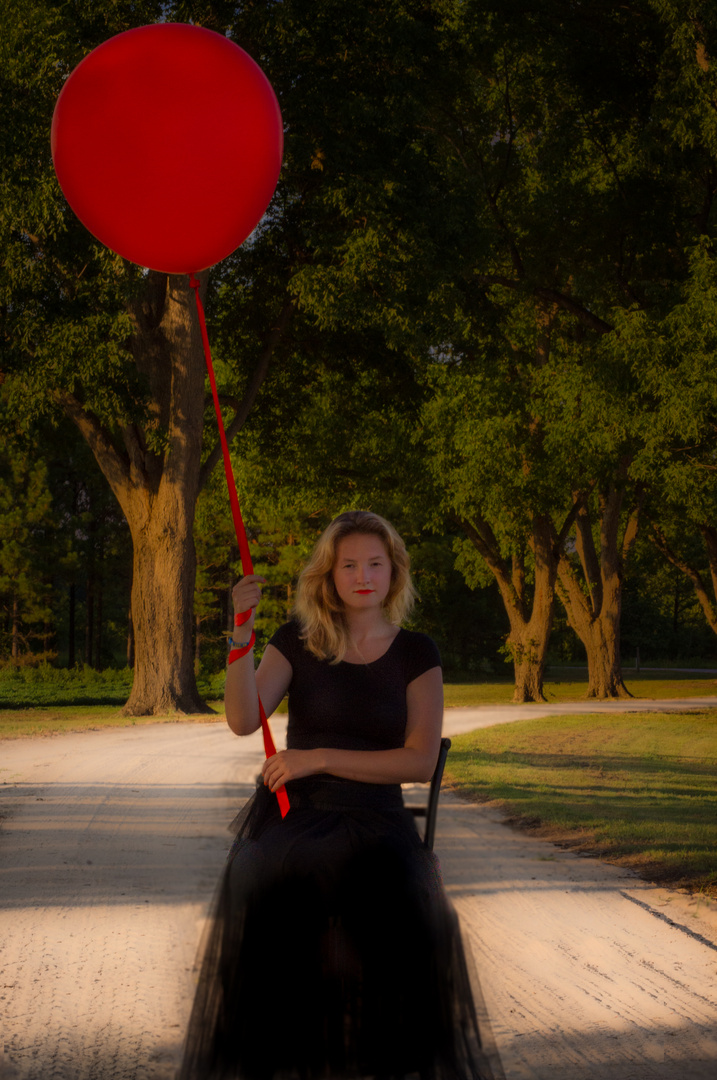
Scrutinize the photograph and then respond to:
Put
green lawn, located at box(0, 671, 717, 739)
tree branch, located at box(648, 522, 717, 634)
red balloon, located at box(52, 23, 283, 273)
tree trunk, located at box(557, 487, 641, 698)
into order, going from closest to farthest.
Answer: red balloon, located at box(52, 23, 283, 273) < green lawn, located at box(0, 671, 717, 739) < tree trunk, located at box(557, 487, 641, 698) < tree branch, located at box(648, 522, 717, 634)

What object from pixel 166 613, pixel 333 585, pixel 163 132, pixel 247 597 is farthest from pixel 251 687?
pixel 166 613

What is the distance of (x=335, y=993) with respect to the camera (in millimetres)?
2852

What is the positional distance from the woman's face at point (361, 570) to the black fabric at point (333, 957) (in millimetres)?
444

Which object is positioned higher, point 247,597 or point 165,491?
point 165,491

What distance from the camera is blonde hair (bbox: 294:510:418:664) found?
339 cm

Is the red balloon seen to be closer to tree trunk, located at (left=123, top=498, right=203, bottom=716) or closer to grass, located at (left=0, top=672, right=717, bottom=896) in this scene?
grass, located at (left=0, top=672, right=717, bottom=896)

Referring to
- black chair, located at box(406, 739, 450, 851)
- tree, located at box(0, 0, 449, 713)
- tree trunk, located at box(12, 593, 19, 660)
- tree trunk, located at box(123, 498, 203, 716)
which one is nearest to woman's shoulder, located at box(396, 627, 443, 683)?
black chair, located at box(406, 739, 450, 851)

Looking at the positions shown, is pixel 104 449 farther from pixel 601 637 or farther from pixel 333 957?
pixel 333 957

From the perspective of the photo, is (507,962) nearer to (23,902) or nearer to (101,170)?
(23,902)

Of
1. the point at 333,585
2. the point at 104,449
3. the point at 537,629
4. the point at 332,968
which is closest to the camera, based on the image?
the point at 332,968

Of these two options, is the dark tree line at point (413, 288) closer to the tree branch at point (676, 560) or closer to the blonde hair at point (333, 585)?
the tree branch at point (676, 560)

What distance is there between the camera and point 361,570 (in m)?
3.39

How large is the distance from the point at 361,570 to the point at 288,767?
0.67 meters

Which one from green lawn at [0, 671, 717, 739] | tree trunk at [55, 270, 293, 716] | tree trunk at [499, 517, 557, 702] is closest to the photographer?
green lawn at [0, 671, 717, 739]
